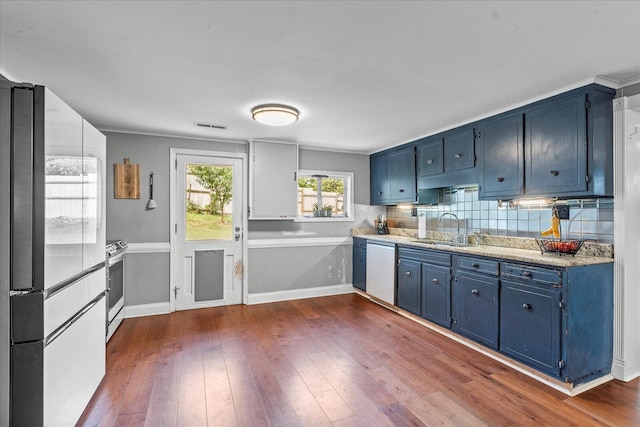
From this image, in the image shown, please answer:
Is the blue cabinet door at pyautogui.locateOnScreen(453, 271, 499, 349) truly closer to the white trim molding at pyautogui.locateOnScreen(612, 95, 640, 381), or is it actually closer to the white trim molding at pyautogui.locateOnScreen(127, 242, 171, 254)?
the white trim molding at pyautogui.locateOnScreen(612, 95, 640, 381)

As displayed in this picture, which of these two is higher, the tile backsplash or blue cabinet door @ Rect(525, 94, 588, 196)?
blue cabinet door @ Rect(525, 94, 588, 196)

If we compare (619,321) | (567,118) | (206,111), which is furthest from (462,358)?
(206,111)

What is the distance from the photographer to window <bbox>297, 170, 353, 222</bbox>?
494 centimetres

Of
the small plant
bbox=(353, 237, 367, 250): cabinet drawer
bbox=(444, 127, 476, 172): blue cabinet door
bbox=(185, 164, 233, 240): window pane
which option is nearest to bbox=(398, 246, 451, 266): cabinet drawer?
bbox=(353, 237, 367, 250): cabinet drawer

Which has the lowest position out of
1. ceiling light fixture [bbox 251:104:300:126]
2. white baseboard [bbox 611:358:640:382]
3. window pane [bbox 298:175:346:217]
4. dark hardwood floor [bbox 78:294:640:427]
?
dark hardwood floor [bbox 78:294:640:427]

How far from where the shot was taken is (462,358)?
283 cm

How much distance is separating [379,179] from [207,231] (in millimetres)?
2623

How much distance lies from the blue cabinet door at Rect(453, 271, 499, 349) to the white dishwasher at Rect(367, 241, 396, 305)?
98 centimetres

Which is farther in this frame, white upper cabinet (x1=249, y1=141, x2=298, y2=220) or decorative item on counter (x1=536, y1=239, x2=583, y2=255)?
white upper cabinet (x1=249, y1=141, x2=298, y2=220)

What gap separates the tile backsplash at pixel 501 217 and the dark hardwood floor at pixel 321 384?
1.18 m

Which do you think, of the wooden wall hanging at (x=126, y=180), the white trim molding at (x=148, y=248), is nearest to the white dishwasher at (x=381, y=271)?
the white trim molding at (x=148, y=248)

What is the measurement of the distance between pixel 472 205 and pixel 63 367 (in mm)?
3862

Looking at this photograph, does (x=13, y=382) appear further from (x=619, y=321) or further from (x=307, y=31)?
(x=619, y=321)

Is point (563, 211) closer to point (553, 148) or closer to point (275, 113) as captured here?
point (553, 148)
